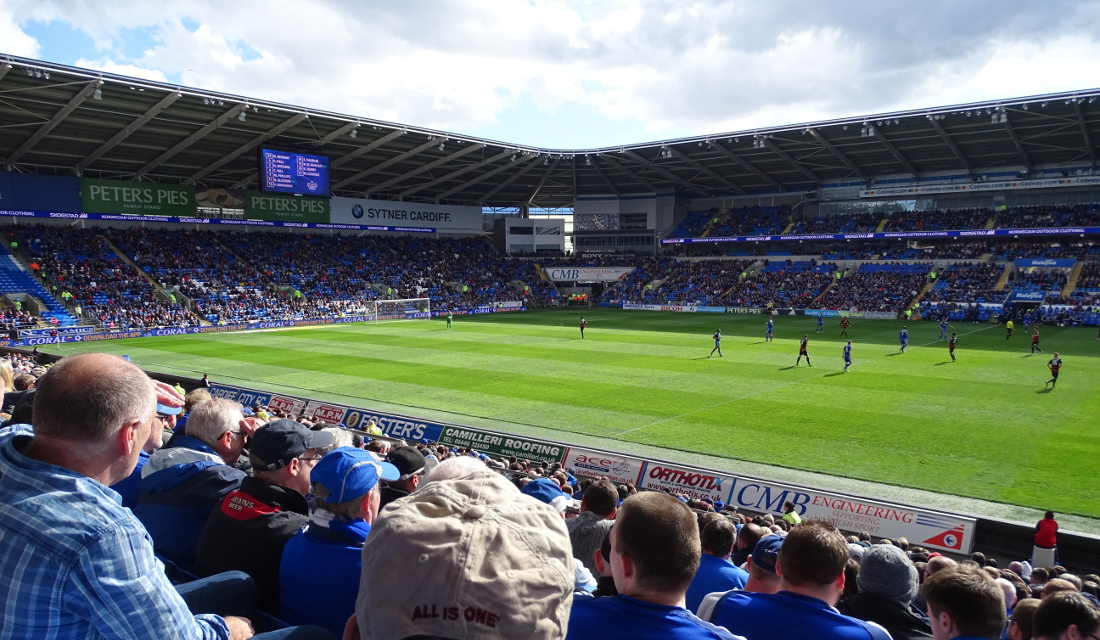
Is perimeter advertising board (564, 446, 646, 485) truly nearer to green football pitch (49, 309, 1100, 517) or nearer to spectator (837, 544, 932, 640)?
green football pitch (49, 309, 1100, 517)

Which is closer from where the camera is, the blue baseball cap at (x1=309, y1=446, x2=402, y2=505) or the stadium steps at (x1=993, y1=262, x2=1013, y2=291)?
the blue baseball cap at (x1=309, y1=446, x2=402, y2=505)

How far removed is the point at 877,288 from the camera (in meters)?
59.0

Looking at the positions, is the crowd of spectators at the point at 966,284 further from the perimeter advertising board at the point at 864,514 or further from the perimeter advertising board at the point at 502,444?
the perimeter advertising board at the point at 502,444

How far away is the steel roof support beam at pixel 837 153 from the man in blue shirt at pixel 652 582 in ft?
187

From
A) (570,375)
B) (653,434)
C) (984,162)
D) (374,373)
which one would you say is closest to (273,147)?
(374,373)

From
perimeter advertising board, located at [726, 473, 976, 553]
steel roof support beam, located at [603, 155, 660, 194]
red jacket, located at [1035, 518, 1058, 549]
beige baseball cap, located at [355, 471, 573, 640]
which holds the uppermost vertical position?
steel roof support beam, located at [603, 155, 660, 194]

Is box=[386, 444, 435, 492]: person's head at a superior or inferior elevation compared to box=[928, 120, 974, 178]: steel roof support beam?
inferior

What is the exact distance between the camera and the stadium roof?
41062mm

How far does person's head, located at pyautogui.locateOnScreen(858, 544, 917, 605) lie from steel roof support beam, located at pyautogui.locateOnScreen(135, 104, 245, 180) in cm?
4699

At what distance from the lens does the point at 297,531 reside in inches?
148

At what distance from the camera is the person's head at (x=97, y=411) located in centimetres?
229

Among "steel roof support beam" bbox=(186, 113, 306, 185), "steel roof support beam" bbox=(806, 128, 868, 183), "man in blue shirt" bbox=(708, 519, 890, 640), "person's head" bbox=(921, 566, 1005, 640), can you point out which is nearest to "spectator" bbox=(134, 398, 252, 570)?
"man in blue shirt" bbox=(708, 519, 890, 640)

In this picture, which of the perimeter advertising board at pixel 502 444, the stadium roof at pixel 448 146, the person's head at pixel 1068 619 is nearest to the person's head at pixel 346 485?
the person's head at pixel 1068 619

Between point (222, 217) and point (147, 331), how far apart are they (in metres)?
17.1
